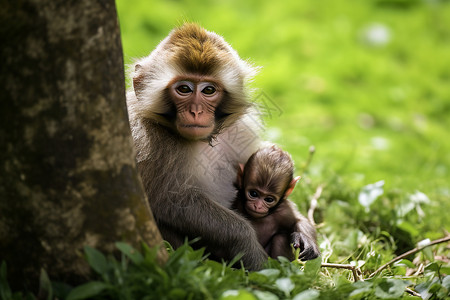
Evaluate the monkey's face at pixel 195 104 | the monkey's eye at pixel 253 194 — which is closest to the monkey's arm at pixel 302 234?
the monkey's eye at pixel 253 194

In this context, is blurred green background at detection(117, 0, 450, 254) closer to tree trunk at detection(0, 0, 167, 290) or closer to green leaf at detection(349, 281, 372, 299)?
green leaf at detection(349, 281, 372, 299)

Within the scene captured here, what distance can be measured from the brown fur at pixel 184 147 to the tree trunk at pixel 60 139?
3.67 feet

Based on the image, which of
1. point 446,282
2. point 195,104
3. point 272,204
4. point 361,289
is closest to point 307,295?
point 361,289

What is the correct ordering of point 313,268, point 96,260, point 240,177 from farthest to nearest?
point 240,177
point 313,268
point 96,260

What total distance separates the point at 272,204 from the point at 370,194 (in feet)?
4.93

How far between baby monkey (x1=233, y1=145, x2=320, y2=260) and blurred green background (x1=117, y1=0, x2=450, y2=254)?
116 cm

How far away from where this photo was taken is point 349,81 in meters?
9.92

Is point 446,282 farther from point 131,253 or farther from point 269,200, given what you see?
point 131,253

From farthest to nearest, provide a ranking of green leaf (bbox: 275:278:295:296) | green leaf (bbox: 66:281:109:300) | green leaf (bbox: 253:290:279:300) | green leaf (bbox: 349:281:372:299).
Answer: green leaf (bbox: 349:281:372:299) < green leaf (bbox: 275:278:295:296) < green leaf (bbox: 253:290:279:300) < green leaf (bbox: 66:281:109:300)

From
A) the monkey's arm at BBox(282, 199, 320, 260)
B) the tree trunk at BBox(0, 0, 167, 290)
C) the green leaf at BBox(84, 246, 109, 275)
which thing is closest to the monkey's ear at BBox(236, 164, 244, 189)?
the monkey's arm at BBox(282, 199, 320, 260)

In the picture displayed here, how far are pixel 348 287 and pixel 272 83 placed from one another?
6591mm

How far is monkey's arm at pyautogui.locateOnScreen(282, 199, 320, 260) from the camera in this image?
4.25 metres

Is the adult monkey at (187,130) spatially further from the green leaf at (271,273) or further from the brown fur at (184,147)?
the green leaf at (271,273)

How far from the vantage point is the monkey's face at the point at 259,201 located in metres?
4.43
